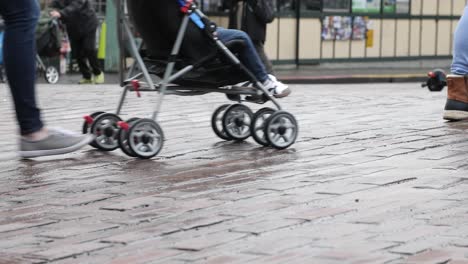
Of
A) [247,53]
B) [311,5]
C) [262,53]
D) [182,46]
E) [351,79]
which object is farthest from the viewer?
[311,5]

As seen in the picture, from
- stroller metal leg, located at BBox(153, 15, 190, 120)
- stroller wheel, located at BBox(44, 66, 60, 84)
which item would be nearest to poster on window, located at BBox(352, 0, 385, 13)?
stroller wheel, located at BBox(44, 66, 60, 84)

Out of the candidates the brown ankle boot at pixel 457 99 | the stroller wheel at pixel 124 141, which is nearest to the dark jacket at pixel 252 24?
the brown ankle boot at pixel 457 99

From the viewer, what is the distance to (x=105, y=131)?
→ 287 inches

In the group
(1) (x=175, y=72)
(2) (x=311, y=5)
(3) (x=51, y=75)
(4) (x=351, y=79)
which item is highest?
(1) (x=175, y=72)

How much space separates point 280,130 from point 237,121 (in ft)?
1.85

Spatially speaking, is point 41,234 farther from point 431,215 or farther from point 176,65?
point 176,65

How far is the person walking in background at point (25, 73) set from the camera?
618cm

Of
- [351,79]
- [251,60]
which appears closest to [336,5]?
[351,79]

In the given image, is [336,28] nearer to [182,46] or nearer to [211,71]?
[211,71]

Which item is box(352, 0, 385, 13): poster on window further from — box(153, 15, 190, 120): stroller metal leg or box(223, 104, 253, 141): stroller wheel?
box(153, 15, 190, 120): stroller metal leg

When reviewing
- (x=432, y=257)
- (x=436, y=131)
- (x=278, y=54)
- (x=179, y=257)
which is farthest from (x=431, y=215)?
(x=278, y=54)

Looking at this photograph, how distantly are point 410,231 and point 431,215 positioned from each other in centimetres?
40

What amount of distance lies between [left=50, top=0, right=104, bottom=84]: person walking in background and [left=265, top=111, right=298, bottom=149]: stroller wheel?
37.1 ft

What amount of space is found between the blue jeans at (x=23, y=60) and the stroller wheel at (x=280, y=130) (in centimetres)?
172
